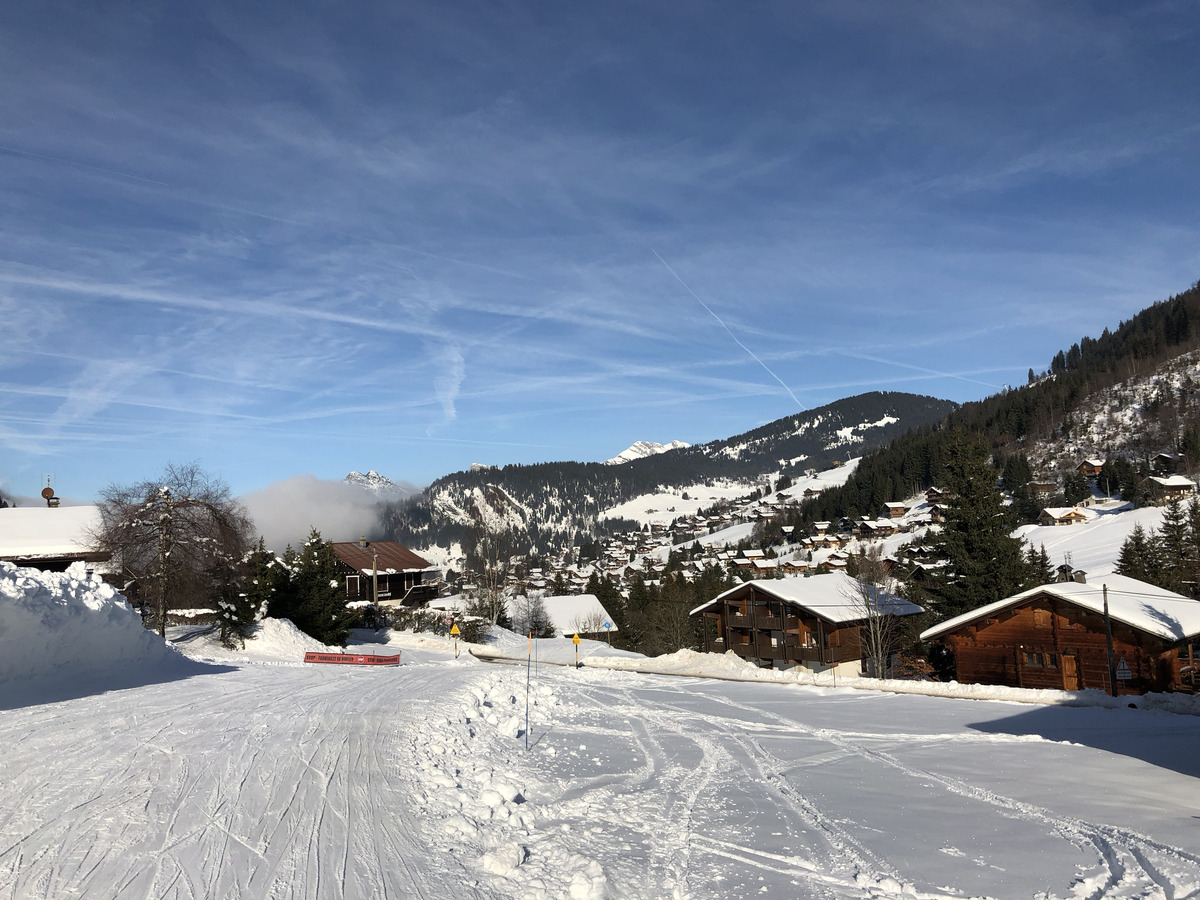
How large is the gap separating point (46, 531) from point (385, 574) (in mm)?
29944

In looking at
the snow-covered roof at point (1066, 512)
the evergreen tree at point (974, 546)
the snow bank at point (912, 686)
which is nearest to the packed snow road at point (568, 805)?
the snow bank at point (912, 686)

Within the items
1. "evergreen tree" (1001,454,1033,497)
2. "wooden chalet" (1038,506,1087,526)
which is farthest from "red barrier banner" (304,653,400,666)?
"evergreen tree" (1001,454,1033,497)

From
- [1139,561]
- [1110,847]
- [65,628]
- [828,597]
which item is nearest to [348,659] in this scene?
[65,628]

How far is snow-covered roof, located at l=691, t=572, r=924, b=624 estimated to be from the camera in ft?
161

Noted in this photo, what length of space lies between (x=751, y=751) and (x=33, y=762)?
38.2 feet

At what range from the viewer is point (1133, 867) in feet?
25.5

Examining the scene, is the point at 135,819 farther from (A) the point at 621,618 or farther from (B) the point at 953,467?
(A) the point at 621,618

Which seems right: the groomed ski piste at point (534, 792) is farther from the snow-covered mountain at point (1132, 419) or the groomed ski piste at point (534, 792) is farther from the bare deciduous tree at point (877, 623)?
the snow-covered mountain at point (1132, 419)

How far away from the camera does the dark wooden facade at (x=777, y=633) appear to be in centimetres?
4950

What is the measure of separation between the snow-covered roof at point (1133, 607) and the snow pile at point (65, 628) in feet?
101

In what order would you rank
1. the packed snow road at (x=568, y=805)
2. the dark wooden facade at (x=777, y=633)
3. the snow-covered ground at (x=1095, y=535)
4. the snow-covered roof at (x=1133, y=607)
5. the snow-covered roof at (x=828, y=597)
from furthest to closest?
the snow-covered ground at (x=1095, y=535) → the dark wooden facade at (x=777, y=633) → the snow-covered roof at (x=828, y=597) → the snow-covered roof at (x=1133, y=607) → the packed snow road at (x=568, y=805)

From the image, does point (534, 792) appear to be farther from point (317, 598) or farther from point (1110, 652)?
point (317, 598)

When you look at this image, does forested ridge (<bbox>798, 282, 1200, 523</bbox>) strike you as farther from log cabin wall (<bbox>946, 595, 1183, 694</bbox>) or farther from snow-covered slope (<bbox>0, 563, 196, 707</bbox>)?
snow-covered slope (<bbox>0, 563, 196, 707</bbox>)

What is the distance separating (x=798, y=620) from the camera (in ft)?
168
